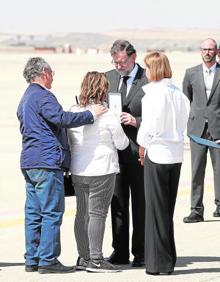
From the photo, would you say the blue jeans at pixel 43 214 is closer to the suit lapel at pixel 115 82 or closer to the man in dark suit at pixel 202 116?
the suit lapel at pixel 115 82

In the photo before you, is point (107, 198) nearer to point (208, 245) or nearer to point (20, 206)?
point (208, 245)

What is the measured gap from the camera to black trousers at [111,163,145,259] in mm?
7968

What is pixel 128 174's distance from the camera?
7984mm

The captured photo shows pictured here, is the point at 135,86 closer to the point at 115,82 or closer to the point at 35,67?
the point at 115,82

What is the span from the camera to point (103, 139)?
747 centimetres

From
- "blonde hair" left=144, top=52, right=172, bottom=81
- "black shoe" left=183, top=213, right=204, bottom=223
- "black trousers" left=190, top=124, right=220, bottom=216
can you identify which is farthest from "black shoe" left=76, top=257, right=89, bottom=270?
"black trousers" left=190, top=124, right=220, bottom=216

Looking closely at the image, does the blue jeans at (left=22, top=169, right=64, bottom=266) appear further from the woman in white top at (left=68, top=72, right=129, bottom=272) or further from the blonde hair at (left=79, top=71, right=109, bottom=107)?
the blonde hair at (left=79, top=71, right=109, bottom=107)

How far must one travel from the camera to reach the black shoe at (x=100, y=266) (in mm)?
7584

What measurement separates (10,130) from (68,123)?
44.8 ft

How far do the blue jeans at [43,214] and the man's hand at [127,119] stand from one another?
0.67 meters

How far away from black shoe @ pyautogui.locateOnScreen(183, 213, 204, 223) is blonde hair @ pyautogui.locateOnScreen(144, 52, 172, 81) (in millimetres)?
3118

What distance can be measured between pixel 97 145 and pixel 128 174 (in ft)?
2.06

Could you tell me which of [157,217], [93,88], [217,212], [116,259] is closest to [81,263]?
[116,259]

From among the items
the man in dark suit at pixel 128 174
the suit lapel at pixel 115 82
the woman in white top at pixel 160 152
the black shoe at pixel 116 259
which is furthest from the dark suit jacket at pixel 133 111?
the black shoe at pixel 116 259
